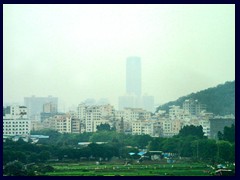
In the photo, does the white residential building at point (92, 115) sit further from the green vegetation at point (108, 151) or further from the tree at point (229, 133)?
the tree at point (229, 133)

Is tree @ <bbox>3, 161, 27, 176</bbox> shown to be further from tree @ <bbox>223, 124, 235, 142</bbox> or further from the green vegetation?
tree @ <bbox>223, 124, 235, 142</bbox>

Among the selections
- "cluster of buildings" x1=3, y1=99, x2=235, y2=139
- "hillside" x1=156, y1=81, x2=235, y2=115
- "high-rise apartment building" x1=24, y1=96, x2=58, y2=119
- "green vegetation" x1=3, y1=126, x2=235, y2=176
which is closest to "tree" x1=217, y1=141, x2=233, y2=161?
"green vegetation" x1=3, y1=126, x2=235, y2=176

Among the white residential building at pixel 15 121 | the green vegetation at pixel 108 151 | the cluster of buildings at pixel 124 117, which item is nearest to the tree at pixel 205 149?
the green vegetation at pixel 108 151

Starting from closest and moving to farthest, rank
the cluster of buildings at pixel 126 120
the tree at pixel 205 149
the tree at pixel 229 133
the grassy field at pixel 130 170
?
the grassy field at pixel 130 170 < the tree at pixel 229 133 < the tree at pixel 205 149 < the cluster of buildings at pixel 126 120

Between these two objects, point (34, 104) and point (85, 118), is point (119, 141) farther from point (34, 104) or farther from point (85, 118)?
point (34, 104)
